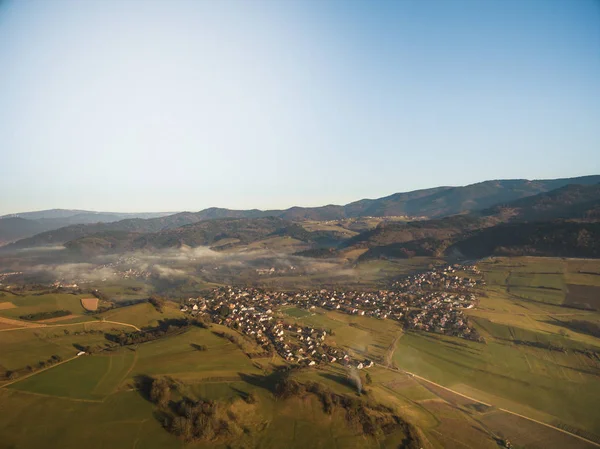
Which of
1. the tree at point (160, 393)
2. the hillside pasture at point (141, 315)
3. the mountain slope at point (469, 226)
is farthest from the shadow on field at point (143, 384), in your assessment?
the mountain slope at point (469, 226)

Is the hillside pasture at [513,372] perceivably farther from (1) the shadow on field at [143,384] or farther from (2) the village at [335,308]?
(1) the shadow on field at [143,384]

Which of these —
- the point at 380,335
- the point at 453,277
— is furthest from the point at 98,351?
the point at 453,277

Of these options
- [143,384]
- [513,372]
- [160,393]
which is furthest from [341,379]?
[513,372]

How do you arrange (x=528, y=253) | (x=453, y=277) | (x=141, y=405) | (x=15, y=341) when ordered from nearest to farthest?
(x=141, y=405) < (x=15, y=341) < (x=453, y=277) < (x=528, y=253)

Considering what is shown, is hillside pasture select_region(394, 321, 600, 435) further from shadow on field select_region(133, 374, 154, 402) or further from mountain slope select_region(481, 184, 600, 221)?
mountain slope select_region(481, 184, 600, 221)

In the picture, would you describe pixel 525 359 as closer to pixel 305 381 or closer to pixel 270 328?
pixel 305 381

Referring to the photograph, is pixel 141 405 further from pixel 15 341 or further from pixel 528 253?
pixel 528 253

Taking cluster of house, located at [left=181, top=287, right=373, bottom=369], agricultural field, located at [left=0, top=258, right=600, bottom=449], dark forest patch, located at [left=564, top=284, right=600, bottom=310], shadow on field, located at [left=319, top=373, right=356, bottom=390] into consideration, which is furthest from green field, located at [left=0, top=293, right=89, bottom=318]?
dark forest patch, located at [left=564, top=284, right=600, bottom=310]

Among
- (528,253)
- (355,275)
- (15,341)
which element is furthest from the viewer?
(355,275)
